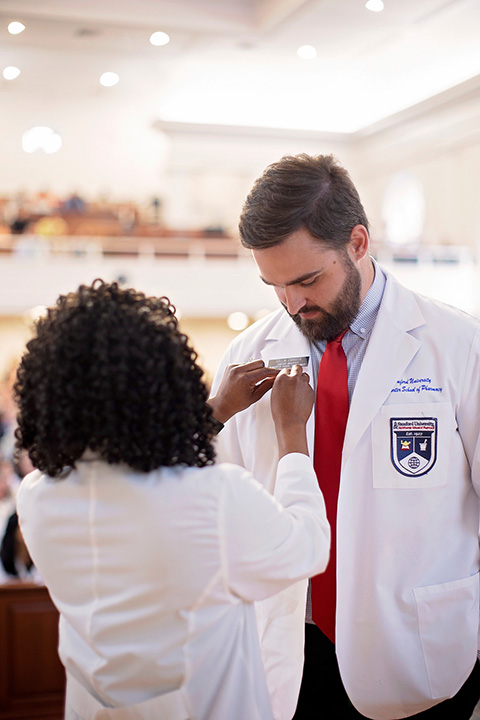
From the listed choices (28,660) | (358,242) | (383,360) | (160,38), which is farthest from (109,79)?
(383,360)

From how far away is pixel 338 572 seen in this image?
2.09m

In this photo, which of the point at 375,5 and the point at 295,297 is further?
the point at 375,5

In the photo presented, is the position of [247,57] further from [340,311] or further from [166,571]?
[166,571]

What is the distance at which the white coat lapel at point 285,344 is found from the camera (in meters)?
2.29

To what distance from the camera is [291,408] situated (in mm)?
1937

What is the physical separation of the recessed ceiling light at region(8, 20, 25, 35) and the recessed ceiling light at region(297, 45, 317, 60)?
3.45 metres

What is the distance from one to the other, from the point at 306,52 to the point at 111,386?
26.9 feet

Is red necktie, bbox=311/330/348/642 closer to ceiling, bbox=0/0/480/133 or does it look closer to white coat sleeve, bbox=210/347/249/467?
white coat sleeve, bbox=210/347/249/467

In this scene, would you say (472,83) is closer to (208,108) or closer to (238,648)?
(208,108)

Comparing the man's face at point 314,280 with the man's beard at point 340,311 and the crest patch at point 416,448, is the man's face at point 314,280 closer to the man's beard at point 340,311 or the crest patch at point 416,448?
the man's beard at point 340,311

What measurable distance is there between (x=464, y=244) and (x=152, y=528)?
13553mm

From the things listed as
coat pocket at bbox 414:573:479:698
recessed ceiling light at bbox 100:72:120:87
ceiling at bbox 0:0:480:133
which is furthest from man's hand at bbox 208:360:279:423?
recessed ceiling light at bbox 100:72:120:87

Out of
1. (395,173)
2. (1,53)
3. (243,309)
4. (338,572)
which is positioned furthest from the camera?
(395,173)

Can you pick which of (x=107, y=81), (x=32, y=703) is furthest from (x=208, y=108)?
(x=32, y=703)
